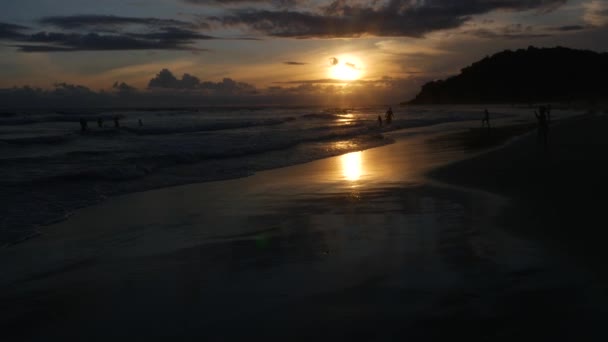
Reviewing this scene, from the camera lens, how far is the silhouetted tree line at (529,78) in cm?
14025

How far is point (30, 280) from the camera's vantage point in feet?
19.6

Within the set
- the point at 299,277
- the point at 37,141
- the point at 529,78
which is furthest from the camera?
the point at 529,78

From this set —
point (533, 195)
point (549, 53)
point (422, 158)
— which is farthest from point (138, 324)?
point (549, 53)

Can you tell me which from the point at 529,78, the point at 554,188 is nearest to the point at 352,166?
the point at 554,188

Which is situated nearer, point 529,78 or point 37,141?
point 37,141

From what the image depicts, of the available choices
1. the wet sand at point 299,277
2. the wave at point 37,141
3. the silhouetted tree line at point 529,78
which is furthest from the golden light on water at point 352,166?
the silhouetted tree line at point 529,78

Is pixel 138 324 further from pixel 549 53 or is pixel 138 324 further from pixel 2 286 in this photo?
pixel 549 53

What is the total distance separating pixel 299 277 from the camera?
222 inches

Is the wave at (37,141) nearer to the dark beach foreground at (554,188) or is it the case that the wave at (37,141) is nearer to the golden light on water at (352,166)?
the golden light on water at (352,166)

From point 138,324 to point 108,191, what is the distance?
29.8 ft

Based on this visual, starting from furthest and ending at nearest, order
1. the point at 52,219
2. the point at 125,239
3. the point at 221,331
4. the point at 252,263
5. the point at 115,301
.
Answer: the point at 52,219, the point at 125,239, the point at 252,263, the point at 115,301, the point at 221,331

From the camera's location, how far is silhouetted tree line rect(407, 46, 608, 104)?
460 feet

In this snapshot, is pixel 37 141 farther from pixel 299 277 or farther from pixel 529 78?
pixel 529 78

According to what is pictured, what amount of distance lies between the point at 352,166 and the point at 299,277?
1121cm
